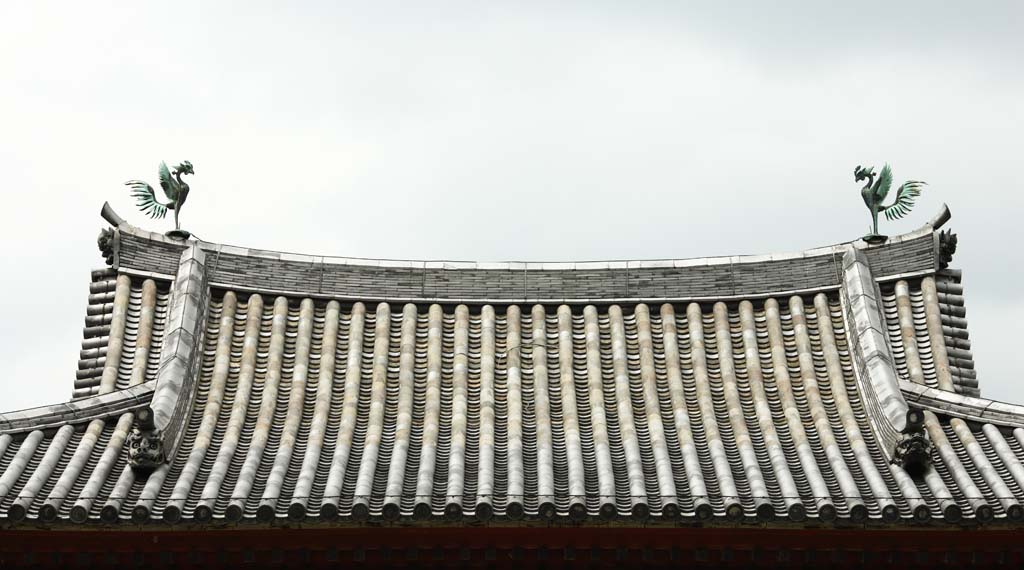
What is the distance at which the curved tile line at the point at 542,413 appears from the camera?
11695 mm

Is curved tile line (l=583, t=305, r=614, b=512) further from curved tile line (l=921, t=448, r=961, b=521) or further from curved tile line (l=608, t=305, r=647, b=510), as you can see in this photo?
curved tile line (l=921, t=448, r=961, b=521)

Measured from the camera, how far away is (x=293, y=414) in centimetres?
1370

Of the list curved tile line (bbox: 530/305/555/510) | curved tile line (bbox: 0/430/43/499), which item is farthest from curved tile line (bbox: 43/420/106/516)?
curved tile line (bbox: 530/305/555/510)

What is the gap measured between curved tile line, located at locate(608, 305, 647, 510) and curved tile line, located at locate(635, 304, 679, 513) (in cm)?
14

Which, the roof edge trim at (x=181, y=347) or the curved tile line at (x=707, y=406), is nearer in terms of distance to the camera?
the curved tile line at (x=707, y=406)

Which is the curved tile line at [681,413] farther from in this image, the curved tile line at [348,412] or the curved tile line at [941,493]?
the curved tile line at [348,412]

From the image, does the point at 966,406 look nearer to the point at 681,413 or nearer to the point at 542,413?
the point at 681,413

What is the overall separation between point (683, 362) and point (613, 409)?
1348 millimetres

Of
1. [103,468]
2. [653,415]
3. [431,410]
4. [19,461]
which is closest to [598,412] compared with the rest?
[653,415]

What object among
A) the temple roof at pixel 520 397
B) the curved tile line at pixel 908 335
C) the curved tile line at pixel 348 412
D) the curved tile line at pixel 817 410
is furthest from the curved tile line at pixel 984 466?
the curved tile line at pixel 348 412

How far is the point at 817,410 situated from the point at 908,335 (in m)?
2.14

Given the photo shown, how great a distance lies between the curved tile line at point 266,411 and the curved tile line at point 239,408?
0.47ft

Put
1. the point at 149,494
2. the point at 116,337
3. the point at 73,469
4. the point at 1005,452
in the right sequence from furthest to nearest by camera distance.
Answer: the point at 116,337
the point at 1005,452
the point at 73,469
the point at 149,494

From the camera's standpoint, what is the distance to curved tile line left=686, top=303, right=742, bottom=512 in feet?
38.7
